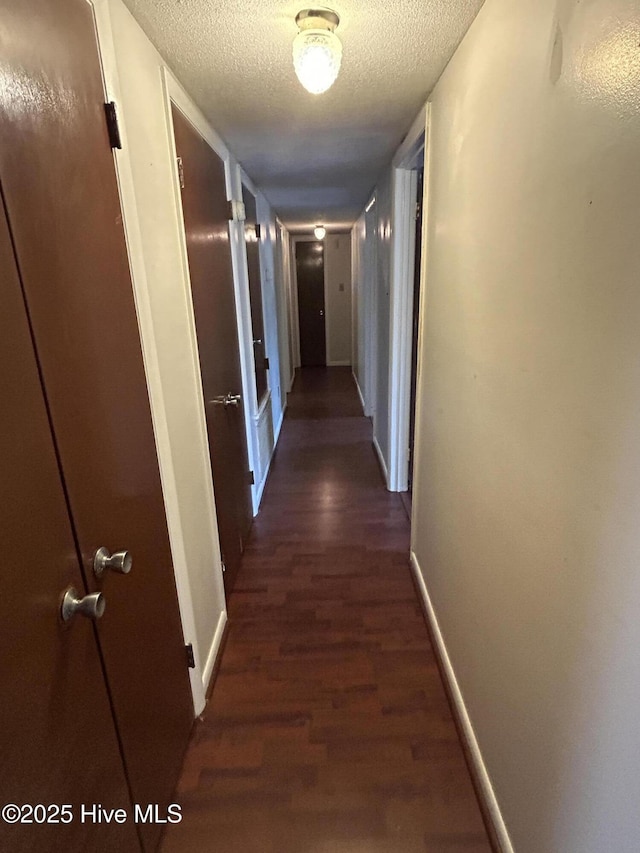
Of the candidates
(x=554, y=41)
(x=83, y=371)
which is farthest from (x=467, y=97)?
(x=83, y=371)

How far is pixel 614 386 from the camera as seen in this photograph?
72cm

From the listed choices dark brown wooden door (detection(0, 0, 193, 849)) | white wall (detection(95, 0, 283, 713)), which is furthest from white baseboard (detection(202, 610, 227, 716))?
dark brown wooden door (detection(0, 0, 193, 849))

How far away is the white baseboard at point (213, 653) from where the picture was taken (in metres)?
1.70

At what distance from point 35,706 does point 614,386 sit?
105 centimetres

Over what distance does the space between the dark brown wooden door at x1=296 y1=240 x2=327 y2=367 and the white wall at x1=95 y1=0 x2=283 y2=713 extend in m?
5.78

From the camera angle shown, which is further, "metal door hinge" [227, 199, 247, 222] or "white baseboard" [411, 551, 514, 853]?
"metal door hinge" [227, 199, 247, 222]

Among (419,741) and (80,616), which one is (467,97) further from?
(419,741)

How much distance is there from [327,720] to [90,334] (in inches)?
58.2

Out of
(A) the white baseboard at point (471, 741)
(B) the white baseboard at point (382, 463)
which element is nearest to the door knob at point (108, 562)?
(A) the white baseboard at point (471, 741)

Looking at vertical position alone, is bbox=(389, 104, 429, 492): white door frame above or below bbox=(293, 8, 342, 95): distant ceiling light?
below

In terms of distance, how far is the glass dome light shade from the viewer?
47.0 inches

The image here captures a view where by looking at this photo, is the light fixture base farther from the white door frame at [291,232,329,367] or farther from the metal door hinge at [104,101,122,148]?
the white door frame at [291,232,329,367]

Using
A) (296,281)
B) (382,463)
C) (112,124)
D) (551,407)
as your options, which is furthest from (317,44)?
(296,281)

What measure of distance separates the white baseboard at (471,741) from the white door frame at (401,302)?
46.3 inches
